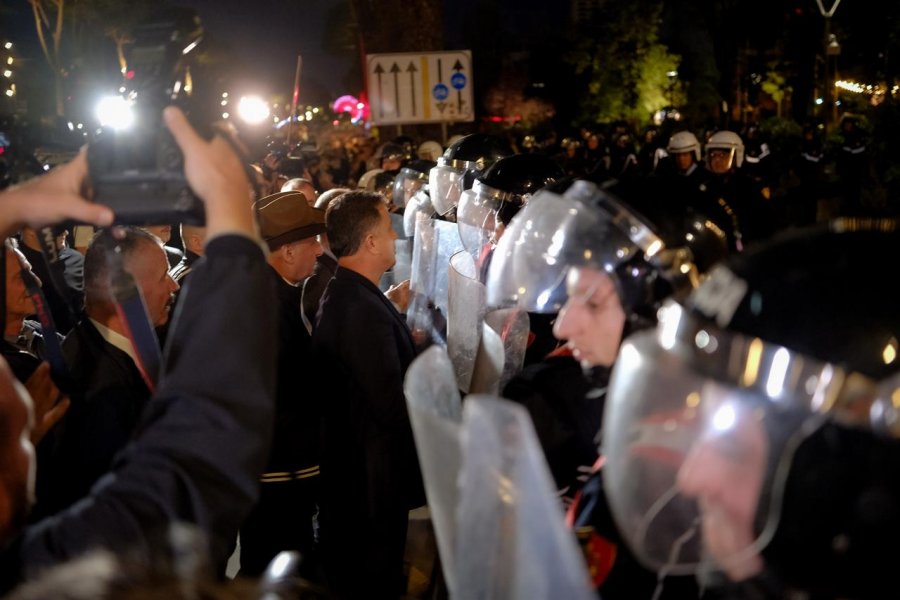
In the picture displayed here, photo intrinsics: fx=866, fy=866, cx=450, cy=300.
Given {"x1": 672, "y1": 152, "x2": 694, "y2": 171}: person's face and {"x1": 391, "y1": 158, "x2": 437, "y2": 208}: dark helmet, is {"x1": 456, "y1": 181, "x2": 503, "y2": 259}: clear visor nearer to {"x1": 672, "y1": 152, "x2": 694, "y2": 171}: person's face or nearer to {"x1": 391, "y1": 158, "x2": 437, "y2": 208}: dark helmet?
{"x1": 391, "y1": 158, "x2": 437, "y2": 208}: dark helmet

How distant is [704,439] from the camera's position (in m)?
Answer: 1.46

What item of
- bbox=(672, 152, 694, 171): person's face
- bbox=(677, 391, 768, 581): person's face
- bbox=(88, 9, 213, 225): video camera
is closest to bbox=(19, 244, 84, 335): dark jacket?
bbox=(88, 9, 213, 225): video camera

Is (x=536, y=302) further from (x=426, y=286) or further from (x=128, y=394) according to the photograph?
(x=426, y=286)

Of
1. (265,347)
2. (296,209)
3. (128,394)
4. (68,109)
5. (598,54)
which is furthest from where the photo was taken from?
(598,54)

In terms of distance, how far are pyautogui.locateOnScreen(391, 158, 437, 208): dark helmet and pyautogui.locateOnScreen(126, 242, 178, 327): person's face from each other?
4157 millimetres

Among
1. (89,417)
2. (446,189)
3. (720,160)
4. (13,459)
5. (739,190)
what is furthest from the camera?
(720,160)

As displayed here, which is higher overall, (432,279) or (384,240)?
(384,240)

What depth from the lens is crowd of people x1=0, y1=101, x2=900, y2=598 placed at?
1.37 m

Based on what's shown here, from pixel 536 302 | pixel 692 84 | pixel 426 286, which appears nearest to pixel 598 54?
pixel 692 84

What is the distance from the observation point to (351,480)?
13.6 feet

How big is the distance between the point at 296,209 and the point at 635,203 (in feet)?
11.1

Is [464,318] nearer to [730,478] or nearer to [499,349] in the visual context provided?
[499,349]

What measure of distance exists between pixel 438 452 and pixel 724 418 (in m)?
0.64

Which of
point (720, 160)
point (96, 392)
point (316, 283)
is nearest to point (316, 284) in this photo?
point (316, 283)
